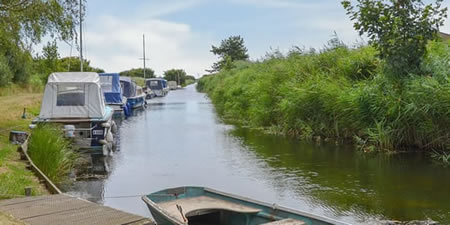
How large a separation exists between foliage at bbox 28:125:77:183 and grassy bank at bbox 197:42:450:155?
919 cm

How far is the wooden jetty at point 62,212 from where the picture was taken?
6680mm

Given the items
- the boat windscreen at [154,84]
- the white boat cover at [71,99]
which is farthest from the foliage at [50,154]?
the boat windscreen at [154,84]

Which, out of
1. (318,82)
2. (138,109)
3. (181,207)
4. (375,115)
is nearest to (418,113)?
(375,115)

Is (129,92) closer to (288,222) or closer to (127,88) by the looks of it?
(127,88)

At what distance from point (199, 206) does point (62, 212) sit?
2.20 meters

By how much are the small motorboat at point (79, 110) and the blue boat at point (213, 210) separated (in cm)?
829

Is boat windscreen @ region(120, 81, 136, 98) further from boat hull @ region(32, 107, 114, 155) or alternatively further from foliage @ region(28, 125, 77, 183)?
foliage @ region(28, 125, 77, 183)

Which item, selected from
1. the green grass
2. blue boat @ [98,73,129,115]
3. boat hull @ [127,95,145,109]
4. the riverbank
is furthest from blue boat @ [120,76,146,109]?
the green grass

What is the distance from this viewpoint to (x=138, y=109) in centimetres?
4319

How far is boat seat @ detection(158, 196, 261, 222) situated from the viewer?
319 inches

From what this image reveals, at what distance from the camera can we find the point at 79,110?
1803 centimetres

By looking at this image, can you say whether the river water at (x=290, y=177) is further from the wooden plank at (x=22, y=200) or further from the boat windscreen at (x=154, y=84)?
the boat windscreen at (x=154, y=84)

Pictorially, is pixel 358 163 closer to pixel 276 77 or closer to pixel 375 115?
pixel 375 115

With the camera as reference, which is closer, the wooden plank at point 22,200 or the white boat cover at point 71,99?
the wooden plank at point 22,200
